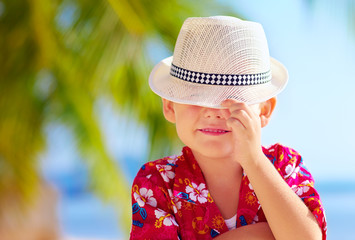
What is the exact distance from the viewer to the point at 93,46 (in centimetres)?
420

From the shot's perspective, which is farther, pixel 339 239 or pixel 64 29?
pixel 339 239

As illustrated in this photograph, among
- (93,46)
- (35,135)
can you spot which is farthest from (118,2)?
(35,135)

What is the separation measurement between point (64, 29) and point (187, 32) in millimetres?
3239

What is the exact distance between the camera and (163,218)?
144cm

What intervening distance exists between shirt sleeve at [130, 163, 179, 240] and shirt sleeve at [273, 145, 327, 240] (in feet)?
1.03

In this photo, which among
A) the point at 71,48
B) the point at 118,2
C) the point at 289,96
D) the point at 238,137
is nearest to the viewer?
the point at 238,137

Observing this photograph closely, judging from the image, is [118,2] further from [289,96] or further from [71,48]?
[289,96]

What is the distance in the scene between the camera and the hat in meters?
1.39

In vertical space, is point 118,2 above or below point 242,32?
below

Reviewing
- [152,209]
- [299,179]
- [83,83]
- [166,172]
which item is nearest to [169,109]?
[166,172]

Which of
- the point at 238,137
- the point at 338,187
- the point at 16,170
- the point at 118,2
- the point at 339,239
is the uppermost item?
the point at 238,137

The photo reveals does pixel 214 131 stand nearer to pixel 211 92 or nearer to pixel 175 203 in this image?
pixel 211 92

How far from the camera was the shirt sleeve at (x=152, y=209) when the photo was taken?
1.43m

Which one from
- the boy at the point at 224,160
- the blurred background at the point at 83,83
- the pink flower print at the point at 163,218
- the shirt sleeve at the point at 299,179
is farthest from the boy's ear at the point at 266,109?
the blurred background at the point at 83,83
